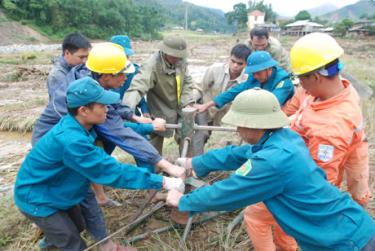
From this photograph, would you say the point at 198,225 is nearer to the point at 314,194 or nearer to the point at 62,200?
the point at 62,200

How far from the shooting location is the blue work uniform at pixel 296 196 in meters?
1.91

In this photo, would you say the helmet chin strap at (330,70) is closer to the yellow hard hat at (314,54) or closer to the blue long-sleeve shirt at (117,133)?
the yellow hard hat at (314,54)

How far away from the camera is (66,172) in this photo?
8.26 feet

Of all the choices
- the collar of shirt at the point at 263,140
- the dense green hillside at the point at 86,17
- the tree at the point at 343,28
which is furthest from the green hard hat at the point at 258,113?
the tree at the point at 343,28

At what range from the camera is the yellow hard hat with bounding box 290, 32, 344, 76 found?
221 centimetres

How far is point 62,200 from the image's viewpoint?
2561 millimetres

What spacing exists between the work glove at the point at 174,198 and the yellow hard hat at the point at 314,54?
1.10m

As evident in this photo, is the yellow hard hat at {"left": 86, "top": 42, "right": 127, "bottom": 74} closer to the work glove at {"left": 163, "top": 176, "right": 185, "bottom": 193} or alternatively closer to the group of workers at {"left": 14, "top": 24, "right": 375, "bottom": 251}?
the group of workers at {"left": 14, "top": 24, "right": 375, "bottom": 251}

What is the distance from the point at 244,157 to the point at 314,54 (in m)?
0.80

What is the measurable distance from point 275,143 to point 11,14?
135ft

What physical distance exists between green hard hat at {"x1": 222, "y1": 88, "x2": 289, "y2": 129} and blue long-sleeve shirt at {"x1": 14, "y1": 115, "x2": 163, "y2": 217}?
867 millimetres

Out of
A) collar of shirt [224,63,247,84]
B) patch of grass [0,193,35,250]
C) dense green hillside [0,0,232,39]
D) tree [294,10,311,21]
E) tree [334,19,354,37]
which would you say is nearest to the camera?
patch of grass [0,193,35,250]

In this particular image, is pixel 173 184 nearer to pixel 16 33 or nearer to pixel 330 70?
pixel 330 70

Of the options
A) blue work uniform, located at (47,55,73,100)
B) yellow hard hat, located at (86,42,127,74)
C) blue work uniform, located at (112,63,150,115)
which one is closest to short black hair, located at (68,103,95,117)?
yellow hard hat, located at (86,42,127,74)
